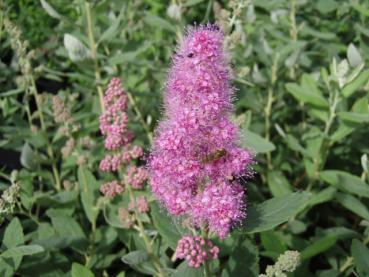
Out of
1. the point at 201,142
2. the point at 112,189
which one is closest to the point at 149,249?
the point at 112,189

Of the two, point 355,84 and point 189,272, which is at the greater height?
point 355,84

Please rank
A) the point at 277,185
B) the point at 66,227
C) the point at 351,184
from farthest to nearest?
the point at 277,185 → the point at 66,227 → the point at 351,184

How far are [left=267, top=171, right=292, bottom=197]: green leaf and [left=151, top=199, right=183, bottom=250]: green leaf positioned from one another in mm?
875

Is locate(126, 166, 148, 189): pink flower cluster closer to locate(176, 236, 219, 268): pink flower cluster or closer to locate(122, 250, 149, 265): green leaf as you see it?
locate(122, 250, 149, 265): green leaf

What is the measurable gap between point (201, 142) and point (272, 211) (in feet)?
1.06

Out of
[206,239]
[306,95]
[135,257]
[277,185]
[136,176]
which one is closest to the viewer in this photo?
[206,239]

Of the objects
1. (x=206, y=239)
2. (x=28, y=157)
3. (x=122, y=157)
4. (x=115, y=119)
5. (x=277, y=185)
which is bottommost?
(x=277, y=185)

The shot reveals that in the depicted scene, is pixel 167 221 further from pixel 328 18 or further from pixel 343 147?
pixel 328 18

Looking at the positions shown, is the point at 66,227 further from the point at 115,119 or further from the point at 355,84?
the point at 355,84

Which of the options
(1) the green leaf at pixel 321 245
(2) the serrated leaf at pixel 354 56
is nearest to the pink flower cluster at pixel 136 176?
(1) the green leaf at pixel 321 245

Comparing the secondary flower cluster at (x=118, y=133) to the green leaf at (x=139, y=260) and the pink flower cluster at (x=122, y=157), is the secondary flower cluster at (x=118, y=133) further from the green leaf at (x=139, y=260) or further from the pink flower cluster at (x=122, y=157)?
the green leaf at (x=139, y=260)

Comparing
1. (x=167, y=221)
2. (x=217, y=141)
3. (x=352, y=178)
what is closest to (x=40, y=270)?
(x=167, y=221)

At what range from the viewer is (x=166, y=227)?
165cm

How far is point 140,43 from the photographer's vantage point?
9.10 ft
